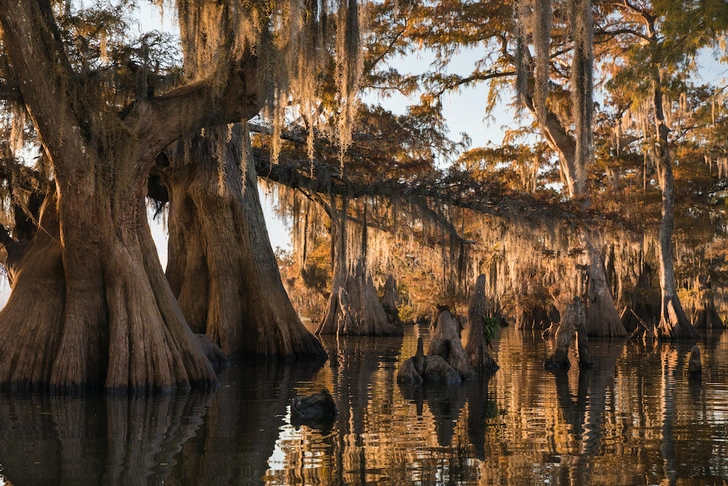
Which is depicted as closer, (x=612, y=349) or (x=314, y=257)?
(x=612, y=349)

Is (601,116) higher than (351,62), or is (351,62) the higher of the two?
(601,116)

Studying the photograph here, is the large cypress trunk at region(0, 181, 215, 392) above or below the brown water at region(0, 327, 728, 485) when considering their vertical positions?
above

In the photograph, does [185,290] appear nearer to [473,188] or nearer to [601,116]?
[473,188]

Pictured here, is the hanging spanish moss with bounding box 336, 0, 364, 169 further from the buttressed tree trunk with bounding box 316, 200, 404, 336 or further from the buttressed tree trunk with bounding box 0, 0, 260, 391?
the buttressed tree trunk with bounding box 316, 200, 404, 336

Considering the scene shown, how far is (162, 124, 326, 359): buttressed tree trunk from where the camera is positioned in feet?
55.0

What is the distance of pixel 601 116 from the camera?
3119cm

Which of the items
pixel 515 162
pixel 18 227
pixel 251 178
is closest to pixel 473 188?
pixel 251 178

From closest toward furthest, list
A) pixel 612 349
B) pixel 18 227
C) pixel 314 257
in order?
pixel 18 227
pixel 612 349
pixel 314 257

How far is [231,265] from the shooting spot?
17.1 metres

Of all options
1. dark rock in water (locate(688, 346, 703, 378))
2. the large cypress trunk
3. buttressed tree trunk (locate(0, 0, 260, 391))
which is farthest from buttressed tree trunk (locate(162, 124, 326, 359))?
dark rock in water (locate(688, 346, 703, 378))

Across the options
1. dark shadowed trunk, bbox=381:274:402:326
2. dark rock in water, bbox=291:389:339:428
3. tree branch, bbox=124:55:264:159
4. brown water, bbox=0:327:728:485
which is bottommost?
brown water, bbox=0:327:728:485

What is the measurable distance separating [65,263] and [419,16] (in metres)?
14.9

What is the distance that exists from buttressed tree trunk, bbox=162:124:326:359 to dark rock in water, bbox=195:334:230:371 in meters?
1.29

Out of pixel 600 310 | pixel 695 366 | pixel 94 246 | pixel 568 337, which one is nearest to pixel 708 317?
pixel 600 310
